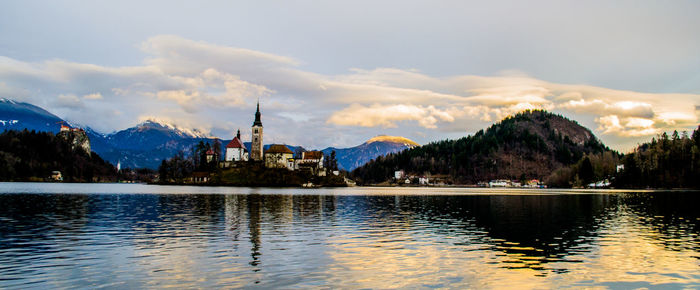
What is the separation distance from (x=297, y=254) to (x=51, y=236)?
19.0 metres

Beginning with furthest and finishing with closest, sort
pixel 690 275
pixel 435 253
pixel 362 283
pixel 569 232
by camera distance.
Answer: pixel 569 232 → pixel 435 253 → pixel 690 275 → pixel 362 283

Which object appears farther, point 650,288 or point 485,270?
point 485,270

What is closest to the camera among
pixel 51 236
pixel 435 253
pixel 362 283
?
pixel 362 283

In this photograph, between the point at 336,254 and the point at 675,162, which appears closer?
the point at 336,254

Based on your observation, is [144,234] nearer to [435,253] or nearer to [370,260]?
[370,260]

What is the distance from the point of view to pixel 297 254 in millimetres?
26344

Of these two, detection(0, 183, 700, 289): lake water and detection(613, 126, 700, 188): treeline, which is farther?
detection(613, 126, 700, 188): treeline

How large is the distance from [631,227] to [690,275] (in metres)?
24.5

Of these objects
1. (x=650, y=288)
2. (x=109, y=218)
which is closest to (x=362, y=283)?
(x=650, y=288)

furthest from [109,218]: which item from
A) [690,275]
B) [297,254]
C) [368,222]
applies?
[690,275]

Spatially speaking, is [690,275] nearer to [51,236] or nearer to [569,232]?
[569,232]

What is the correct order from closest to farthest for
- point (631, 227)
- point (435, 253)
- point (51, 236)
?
point (435, 253), point (51, 236), point (631, 227)

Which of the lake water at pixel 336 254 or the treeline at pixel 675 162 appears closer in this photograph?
the lake water at pixel 336 254

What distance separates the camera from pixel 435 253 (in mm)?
27500
